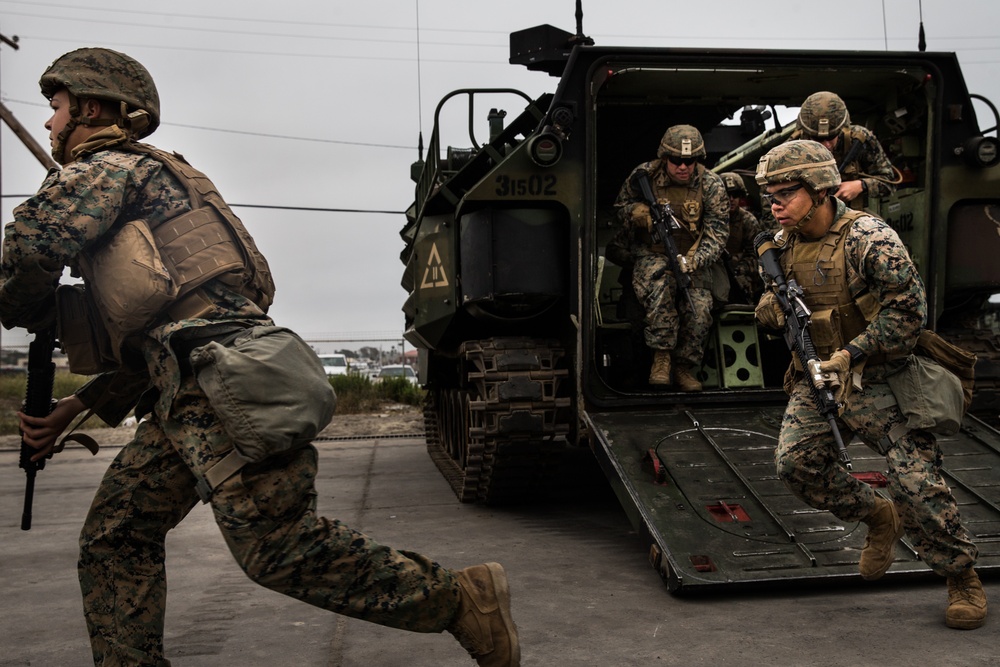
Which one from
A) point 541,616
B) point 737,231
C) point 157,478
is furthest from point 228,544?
point 737,231

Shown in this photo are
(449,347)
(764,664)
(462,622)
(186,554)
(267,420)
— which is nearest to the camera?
(267,420)

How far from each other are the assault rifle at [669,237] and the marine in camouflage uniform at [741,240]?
3.11 ft

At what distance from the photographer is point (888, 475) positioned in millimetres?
4184

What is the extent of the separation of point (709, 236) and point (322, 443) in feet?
21.4

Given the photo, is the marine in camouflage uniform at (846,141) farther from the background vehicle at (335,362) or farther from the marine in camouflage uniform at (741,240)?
the background vehicle at (335,362)

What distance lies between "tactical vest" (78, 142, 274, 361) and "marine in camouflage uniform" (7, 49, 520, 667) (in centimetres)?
3

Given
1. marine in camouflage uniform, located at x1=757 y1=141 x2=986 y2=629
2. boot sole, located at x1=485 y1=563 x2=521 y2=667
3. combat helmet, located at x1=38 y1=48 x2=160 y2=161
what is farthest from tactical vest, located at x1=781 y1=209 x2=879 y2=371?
combat helmet, located at x1=38 y1=48 x2=160 y2=161

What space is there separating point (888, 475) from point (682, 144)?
9.91ft

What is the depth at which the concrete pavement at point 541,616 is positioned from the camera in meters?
3.83

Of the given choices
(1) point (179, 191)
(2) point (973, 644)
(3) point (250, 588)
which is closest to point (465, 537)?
(3) point (250, 588)

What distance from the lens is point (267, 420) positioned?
298 centimetres

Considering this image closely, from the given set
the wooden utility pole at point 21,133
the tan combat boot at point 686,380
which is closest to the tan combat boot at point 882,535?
the tan combat boot at point 686,380

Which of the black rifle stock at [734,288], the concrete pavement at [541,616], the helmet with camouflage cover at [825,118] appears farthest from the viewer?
the black rifle stock at [734,288]

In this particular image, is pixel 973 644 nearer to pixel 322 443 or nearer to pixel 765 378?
pixel 765 378
